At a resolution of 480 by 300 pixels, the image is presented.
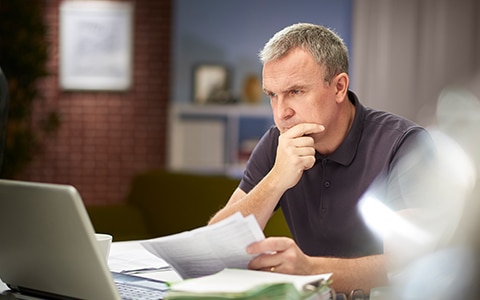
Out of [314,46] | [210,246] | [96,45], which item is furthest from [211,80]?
[210,246]

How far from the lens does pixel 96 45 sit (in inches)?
268

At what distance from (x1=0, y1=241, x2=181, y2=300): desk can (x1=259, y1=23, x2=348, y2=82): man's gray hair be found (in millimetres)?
611

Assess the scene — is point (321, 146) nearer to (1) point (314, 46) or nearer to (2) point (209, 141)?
(1) point (314, 46)

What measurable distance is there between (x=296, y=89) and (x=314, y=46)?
0.13 m

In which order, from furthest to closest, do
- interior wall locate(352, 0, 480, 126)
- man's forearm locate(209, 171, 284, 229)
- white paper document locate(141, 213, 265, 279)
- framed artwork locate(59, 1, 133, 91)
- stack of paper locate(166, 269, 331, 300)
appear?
framed artwork locate(59, 1, 133, 91) < interior wall locate(352, 0, 480, 126) < man's forearm locate(209, 171, 284, 229) < white paper document locate(141, 213, 265, 279) < stack of paper locate(166, 269, 331, 300)

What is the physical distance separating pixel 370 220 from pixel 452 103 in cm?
458

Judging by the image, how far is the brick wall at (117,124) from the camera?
683 centimetres

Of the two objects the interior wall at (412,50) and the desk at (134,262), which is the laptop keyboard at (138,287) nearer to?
the desk at (134,262)

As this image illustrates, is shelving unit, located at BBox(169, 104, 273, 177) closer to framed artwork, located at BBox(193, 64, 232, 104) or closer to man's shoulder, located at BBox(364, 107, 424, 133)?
framed artwork, located at BBox(193, 64, 232, 104)

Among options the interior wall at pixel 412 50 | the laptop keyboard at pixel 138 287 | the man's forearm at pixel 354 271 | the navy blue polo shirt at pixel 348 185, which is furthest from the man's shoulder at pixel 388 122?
the interior wall at pixel 412 50

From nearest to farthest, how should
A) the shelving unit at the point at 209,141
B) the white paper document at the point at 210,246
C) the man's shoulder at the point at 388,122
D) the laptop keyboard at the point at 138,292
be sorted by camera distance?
the white paper document at the point at 210,246 < the laptop keyboard at the point at 138,292 < the man's shoulder at the point at 388,122 < the shelving unit at the point at 209,141

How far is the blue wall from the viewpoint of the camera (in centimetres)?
654

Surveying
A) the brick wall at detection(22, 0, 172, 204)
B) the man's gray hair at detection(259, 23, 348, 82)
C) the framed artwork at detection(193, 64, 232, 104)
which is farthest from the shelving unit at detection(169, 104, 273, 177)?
the man's gray hair at detection(259, 23, 348, 82)

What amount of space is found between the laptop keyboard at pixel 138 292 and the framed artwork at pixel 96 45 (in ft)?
17.5
